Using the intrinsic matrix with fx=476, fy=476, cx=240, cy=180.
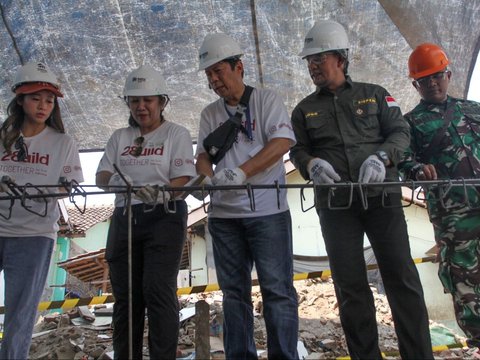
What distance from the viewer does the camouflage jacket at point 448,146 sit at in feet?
10.5

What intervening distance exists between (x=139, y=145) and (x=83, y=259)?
40.4ft

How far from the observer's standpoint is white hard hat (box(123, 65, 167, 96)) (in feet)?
10.7

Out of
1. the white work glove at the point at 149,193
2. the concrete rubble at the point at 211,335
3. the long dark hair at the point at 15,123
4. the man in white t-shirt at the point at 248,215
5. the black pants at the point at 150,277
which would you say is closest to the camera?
the white work glove at the point at 149,193

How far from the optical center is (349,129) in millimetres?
3068

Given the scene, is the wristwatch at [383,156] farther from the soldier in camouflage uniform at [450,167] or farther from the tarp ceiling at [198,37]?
the tarp ceiling at [198,37]

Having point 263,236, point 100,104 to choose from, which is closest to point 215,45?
→ point 263,236

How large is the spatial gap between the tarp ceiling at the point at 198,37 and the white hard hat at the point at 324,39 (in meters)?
1.69

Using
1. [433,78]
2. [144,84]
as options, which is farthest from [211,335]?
[433,78]

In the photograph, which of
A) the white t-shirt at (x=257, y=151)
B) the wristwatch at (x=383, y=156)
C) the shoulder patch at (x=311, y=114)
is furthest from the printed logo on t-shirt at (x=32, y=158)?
the wristwatch at (x=383, y=156)

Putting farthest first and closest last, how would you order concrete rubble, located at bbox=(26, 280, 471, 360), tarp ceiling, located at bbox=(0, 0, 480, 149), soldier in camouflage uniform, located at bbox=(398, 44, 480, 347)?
concrete rubble, located at bbox=(26, 280, 471, 360) → tarp ceiling, located at bbox=(0, 0, 480, 149) → soldier in camouflage uniform, located at bbox=(398, 44, 480, 347)

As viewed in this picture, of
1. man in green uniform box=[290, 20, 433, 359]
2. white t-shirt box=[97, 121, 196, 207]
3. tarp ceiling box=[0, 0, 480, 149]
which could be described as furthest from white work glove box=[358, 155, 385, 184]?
tarp ceiling box=[0, 0, 480, 149]

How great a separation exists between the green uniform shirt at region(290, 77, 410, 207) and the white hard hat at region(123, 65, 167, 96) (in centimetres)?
99

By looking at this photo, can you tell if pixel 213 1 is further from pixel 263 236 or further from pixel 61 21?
pixel 263 236

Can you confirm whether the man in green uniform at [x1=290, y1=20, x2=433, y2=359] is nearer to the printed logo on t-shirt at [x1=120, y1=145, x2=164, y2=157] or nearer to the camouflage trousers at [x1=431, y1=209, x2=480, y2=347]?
the camouflage trousers at [x1=431, y1=209, x2=480, y2=347]
